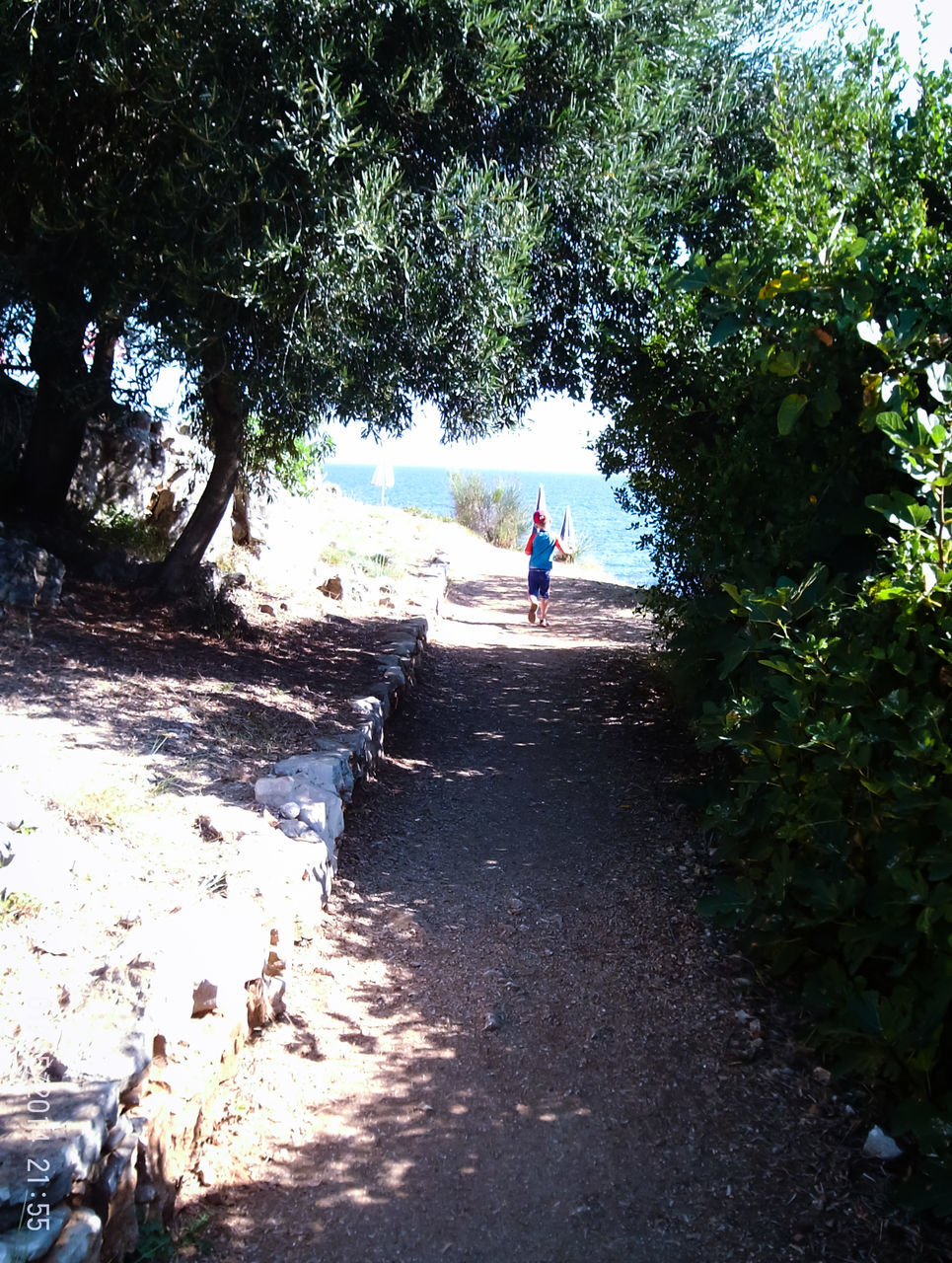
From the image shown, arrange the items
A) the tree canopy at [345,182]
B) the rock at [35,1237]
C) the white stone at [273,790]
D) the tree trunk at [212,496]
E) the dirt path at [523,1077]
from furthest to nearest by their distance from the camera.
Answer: the tree trunk at [212,496], the tree canopy at [345,182], the white stone at [273,790], the dirt path at [523,1077], the rock at [35,1237]

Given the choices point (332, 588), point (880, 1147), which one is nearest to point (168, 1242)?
point (880, 1147)

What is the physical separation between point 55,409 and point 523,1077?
21.1 feet

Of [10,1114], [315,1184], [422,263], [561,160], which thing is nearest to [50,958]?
[10,1114]

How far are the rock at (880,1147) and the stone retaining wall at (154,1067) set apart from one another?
2.15m

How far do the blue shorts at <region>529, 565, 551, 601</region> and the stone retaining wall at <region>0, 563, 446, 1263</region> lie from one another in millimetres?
7485

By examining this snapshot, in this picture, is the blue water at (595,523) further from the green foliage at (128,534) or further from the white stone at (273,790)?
the green foliage at (128,534)

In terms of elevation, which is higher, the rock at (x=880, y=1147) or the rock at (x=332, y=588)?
the rock at (x=332, y=588)

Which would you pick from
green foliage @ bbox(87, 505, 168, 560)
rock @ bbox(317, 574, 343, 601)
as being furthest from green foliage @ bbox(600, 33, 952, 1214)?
rock @ bbox(317, 574, 343, 601)

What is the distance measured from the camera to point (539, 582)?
12148mm

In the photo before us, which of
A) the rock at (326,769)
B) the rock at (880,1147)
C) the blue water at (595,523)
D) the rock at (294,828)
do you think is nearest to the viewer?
the rock at (880,1147)

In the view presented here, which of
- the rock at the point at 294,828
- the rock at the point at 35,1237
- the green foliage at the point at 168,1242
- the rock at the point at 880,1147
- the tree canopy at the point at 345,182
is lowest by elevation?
the green foliage at the point at 168,1242

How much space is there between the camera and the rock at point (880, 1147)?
9.98ft

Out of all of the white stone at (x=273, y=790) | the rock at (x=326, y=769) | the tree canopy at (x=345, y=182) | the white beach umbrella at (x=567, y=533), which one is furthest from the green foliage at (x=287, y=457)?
the white beach umbrella at (x=567, y=533)

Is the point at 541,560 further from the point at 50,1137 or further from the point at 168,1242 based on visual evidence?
the point at 50,1137
